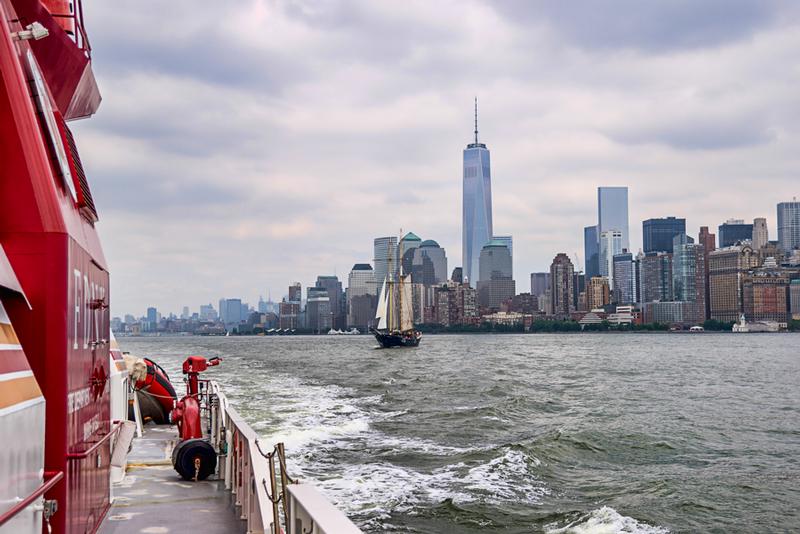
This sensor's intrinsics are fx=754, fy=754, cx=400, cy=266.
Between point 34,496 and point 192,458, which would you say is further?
point 192,458

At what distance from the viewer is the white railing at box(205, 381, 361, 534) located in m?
4.52

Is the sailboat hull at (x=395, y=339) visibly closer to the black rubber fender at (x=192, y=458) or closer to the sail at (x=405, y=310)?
the sail at (x=405, y=310)

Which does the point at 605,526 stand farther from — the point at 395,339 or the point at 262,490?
the point at 395,339

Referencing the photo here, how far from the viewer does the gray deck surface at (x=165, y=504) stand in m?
9.04

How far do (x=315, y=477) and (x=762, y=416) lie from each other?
31.4 meters

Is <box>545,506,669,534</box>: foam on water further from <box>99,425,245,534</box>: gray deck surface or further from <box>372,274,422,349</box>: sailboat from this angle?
<box>372,274,422,349</box>: sailboat

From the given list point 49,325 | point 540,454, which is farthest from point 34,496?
point 540,454

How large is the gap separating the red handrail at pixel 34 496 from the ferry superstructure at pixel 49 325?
0.01 m

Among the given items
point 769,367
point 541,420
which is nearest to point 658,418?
point 541,420

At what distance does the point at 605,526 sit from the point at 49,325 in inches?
634

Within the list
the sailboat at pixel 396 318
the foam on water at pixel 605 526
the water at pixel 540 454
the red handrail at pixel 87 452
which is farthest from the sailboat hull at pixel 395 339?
the red handrail at pixel 87 452

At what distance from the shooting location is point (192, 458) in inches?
464

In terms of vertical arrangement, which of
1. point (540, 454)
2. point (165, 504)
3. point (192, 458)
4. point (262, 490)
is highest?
point (262, 490)

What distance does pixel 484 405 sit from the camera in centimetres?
4456
